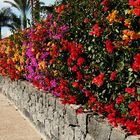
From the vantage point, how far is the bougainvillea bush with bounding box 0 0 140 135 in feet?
14.8

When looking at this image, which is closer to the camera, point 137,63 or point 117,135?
point 137,63

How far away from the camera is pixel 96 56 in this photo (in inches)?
214

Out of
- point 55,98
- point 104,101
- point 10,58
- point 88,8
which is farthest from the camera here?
point 10,58

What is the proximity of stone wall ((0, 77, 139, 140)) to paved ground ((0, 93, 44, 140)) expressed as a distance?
0.14m

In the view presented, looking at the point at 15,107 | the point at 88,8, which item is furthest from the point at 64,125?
the point at 15,107

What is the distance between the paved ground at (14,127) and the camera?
26.0 feet

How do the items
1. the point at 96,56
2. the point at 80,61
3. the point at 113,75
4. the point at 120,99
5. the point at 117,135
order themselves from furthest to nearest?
1. the point at 80,61
2. the point at 96,56
3. the point at 113,75
4. the point at 120,99
5. the point at 117,135

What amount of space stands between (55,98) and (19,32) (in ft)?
16.3

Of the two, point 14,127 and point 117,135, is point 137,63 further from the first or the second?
point 14,127

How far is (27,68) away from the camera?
10125mm

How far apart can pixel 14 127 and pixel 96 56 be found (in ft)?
12.8

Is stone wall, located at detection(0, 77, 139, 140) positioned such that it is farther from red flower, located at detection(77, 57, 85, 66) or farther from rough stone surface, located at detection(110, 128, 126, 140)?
red flower, located at detection(77, 57, 85, 66)

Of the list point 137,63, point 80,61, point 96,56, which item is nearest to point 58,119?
point 80,61

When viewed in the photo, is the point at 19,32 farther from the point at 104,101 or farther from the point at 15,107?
the point at 104,101
